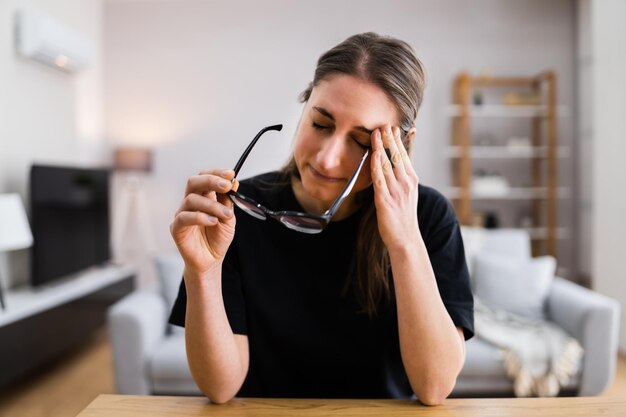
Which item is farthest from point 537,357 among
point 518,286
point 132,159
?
point 132,159

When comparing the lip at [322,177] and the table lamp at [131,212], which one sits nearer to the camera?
the lip at [322,177]

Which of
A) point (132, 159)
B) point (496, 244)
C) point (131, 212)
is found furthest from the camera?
point (131, 212)

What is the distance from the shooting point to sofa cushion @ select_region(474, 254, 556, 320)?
282 cm

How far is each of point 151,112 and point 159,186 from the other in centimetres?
70

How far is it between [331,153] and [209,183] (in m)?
0.20

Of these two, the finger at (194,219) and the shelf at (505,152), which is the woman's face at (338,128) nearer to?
the finger at (194,219)

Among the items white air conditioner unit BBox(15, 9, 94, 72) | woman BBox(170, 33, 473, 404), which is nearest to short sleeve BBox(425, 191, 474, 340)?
woman BBox(170, 33, 473, 404)

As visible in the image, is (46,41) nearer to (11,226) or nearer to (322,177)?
(11,226)

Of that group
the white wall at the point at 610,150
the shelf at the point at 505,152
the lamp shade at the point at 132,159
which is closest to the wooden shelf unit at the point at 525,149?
the shelf at the point at 505,152


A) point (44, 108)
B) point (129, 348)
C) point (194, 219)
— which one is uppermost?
point (44, 108)

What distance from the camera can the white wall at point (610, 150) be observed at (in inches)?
136

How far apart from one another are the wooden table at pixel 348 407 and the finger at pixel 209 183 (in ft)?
1.13

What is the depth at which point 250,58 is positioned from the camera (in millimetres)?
5012

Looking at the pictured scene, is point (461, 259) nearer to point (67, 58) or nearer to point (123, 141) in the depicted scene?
point (67, 58)
